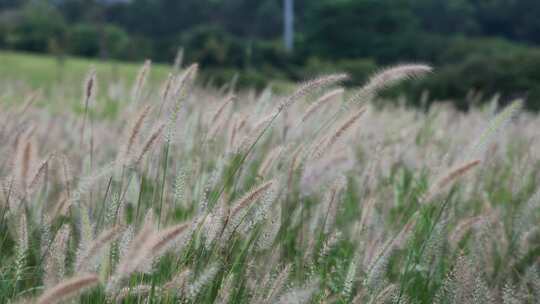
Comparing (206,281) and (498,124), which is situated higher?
(498,124)

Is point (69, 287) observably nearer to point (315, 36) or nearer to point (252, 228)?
point (252, 228)

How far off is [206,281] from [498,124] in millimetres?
873

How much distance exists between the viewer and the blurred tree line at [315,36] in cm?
1221

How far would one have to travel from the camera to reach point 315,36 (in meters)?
28.4

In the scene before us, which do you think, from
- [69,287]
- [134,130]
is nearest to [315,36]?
[134,130]

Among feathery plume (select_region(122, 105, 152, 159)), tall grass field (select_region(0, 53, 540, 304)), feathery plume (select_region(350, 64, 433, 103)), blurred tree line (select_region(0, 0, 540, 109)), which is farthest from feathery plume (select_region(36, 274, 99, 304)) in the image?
blurred tree line (select_region(0, 0, 540, 109))

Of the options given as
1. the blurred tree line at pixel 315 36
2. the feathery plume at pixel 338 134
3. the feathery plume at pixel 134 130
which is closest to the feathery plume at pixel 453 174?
the feathery plume at pixel 338 134

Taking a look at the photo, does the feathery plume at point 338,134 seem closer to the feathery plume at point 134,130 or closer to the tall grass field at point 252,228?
the tall grass field at point 252,228

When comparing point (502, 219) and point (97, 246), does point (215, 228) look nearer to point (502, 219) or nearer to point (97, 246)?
point (97, 246)

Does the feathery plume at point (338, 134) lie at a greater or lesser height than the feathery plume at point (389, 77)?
lesser

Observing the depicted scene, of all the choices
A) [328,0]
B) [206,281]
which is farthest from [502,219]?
[328,0]

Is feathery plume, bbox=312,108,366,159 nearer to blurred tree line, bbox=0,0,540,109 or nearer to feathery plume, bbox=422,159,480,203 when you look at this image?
feathery plume, bbox=422,159,480,203

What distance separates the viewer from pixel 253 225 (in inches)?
62.1

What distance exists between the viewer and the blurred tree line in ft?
40.1
